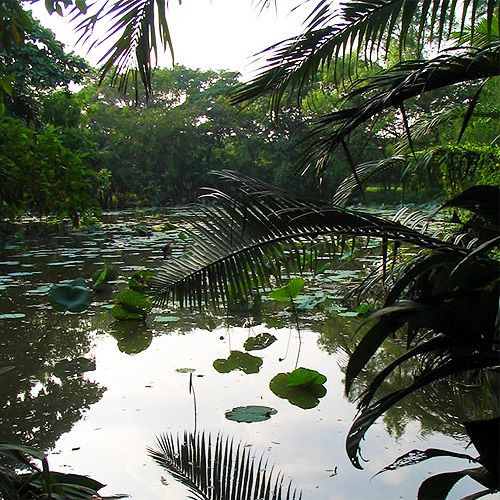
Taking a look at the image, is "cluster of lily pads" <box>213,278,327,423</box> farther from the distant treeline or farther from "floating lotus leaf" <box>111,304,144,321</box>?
the distant treeline

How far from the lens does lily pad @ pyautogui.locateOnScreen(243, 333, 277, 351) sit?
3.43 metres

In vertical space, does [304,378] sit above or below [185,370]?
below

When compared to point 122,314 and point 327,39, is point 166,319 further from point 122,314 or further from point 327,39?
point 327,39

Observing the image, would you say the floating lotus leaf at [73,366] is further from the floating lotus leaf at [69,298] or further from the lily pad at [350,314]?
the lily pad at [350,314]

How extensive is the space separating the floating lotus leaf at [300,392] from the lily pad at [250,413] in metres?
0.16

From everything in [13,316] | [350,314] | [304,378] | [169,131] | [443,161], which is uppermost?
[169,131]

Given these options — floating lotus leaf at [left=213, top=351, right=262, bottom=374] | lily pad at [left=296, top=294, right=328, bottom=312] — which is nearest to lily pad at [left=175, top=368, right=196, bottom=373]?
floating lotus leaf at [left=213, top=351, right=262, bottom=374]

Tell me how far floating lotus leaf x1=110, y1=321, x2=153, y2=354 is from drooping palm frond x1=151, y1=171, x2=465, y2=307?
1333mm

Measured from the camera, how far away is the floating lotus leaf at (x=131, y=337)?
3.47 metres

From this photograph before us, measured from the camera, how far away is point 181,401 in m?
2.54

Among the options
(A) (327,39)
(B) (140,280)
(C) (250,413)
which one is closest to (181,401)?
(C) (250,413)

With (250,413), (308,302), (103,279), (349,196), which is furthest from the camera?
(103,279)

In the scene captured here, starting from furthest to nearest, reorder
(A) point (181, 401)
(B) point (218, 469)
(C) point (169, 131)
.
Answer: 1. (C) point (169, 131)
2. (A) point (181, 401)
3. (B) point (218, 469)

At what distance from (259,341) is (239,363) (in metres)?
0.48
